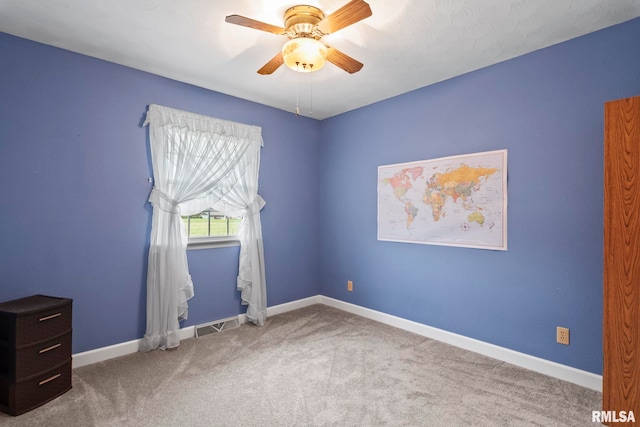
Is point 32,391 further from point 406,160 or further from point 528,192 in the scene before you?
point 528,192

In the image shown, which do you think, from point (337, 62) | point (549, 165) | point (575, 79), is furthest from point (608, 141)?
point (337, 62)

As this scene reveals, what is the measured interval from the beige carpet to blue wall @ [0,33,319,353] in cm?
53

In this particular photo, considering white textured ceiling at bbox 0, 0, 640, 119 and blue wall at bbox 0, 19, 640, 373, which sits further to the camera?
blue wall at bbox 0, 19, 640, 373

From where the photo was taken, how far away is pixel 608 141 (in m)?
1.80

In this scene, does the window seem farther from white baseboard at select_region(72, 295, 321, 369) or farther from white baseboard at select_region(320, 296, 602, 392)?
white baseboard at select_region(320, 296, 602, 392)

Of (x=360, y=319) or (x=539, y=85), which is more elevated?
(x=539, y=85)

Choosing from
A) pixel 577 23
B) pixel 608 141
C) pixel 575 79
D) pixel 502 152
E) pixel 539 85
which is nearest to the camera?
pixel 608 141

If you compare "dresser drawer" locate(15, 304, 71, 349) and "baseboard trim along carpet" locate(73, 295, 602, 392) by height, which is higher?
"dresser drawer" locate(15, 304, 71, 349)

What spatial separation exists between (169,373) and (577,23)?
3865mm

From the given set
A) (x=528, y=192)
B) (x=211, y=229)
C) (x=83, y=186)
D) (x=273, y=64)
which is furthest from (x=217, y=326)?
(x=528, y=192)

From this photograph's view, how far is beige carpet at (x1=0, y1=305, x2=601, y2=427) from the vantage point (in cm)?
197

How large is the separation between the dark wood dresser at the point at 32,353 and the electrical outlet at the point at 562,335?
3.57 m

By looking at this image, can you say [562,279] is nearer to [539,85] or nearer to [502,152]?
[502,152]

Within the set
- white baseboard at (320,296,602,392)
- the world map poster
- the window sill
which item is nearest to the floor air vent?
the window sill
